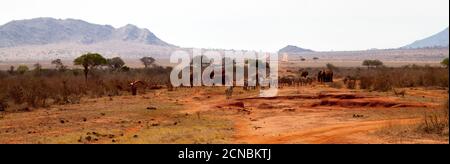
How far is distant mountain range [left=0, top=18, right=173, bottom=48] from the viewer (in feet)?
501

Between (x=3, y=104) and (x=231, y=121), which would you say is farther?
(x=3, y=104)

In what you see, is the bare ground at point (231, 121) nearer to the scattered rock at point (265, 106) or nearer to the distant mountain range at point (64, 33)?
the scattered rock at point (265, 106)

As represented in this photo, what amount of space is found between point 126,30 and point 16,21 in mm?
35703

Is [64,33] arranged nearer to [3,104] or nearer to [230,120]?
[3,104]

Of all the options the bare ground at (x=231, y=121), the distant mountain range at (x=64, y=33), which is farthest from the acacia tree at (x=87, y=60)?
the distant mountain range at (x=64, y=33)

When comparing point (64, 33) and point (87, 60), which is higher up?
point (64, 33)

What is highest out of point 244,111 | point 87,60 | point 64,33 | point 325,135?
point 64,33

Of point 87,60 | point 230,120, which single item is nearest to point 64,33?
point 87,60

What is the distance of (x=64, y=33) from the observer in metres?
167

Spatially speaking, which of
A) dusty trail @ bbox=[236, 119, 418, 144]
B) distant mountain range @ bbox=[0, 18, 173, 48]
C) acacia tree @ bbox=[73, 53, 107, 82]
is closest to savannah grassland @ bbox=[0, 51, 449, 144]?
dusty trail @ bbox=[236, 119, 418, 144]

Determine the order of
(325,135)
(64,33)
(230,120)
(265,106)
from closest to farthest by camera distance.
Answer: (325,135) → (230,120) → (265,106) → (64,33)

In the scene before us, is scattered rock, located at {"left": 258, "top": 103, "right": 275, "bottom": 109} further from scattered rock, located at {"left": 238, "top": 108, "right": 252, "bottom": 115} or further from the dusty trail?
the dusty trail

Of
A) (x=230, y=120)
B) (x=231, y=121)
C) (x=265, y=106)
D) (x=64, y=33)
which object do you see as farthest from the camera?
(x=64, y=33)
